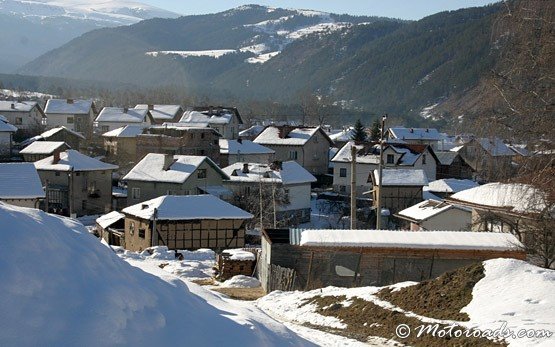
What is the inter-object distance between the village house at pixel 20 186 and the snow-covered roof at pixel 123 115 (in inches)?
1752

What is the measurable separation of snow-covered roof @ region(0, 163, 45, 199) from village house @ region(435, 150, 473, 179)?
41.6 meters

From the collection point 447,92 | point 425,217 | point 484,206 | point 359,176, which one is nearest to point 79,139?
point 359,176

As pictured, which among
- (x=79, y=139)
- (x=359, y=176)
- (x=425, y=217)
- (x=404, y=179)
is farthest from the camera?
(x=79, y=139)

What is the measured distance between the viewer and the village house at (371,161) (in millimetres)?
61281

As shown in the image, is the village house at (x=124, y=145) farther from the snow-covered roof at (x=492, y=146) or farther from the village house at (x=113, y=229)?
the snow-covered roof at (x=492, y=146)

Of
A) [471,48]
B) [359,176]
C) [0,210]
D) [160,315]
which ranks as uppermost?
[471,48]

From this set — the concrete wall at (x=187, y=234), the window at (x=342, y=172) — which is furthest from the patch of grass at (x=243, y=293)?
the window at (x=342, y=172)

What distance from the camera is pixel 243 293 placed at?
71.9ft

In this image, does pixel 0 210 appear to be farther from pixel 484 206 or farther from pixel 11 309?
pixel 484 206

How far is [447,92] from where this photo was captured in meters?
175

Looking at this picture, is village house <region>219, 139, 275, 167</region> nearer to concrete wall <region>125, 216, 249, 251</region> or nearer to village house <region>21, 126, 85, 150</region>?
village house <region>21, 126, 85, 150</region>

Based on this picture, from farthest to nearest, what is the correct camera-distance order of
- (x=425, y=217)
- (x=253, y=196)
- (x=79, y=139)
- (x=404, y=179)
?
(x=79, y=139)
(x=404, y=179)
(x=253, y=196)
(x=425, y=217)

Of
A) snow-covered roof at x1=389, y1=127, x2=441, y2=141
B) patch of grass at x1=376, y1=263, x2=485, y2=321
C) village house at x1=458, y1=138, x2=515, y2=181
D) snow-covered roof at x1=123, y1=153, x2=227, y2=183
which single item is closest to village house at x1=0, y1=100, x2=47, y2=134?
snow-covered roof at x1=389, y1=127, x2=441, y2=141

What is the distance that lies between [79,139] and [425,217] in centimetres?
4588
